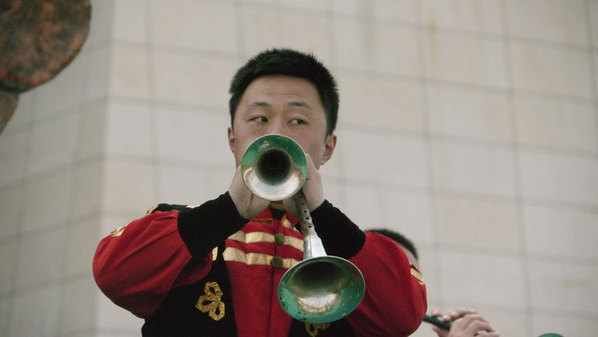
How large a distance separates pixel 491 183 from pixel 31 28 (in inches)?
319

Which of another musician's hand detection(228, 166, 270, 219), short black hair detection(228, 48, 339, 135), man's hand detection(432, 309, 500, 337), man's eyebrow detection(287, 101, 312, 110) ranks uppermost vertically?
short black hair detection(228, 48, 339, 135)

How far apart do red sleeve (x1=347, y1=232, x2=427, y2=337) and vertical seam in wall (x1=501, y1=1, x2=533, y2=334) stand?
20.0ft

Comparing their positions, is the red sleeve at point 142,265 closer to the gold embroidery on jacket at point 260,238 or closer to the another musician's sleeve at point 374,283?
the gold embroidery on jacket at point 260,238

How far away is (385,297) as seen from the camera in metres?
3.35

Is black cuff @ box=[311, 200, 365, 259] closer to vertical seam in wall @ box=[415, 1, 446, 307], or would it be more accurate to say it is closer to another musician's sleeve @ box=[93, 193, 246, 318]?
another musician's sleeve @ box=[93, 193, 246, 318]

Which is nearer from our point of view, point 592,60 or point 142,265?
point 142,265

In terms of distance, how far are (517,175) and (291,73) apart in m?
6.15

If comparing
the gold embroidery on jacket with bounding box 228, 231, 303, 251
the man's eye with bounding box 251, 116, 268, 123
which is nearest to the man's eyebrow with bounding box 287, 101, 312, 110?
the man's eye with bounding box 251, 116, 268, 123

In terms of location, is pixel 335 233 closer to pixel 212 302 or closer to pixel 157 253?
pixel 212 302

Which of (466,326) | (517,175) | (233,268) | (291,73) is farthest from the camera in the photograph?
(517,175)

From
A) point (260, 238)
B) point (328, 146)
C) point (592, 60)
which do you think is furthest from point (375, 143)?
point (260, 238)

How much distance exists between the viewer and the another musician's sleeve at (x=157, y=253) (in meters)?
3.23

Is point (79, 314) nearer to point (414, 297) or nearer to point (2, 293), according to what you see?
Result: point (2, 293)

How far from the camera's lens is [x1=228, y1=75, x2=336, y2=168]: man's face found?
3695mm
